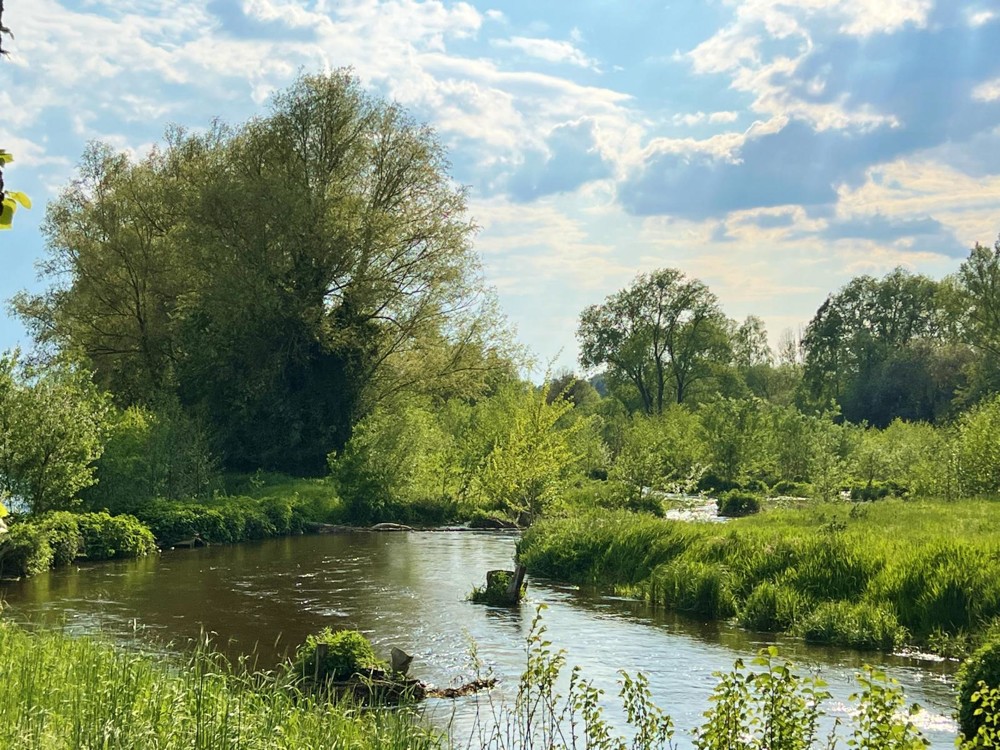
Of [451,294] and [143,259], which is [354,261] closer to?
[451,294]

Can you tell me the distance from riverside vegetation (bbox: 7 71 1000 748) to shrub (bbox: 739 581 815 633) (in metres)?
0.05

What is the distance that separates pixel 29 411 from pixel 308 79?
26.7 meters

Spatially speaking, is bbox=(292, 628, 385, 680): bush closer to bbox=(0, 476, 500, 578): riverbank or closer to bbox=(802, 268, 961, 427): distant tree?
bbox=(0, 476, 500, 578): riverbank

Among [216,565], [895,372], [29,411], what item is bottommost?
[216,565]

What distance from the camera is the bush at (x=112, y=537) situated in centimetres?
2394

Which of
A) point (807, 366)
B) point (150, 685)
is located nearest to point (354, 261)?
point (150, 685)

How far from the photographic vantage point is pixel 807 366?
88.2 m

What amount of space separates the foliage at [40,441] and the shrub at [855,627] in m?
17.8

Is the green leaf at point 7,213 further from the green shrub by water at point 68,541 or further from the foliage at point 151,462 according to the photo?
the foliage at point 151,462

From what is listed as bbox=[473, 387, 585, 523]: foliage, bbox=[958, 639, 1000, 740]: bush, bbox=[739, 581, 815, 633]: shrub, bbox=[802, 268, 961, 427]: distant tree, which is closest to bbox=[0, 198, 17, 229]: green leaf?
bbox=[958, 639, 1000, 740]: bush

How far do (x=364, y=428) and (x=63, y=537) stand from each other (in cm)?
1555

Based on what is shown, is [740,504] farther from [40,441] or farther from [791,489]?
[40,441]

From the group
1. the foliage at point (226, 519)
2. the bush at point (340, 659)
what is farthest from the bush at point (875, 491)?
the bush at point (340, 659)

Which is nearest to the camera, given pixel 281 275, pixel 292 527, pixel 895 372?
pixel 292 527
